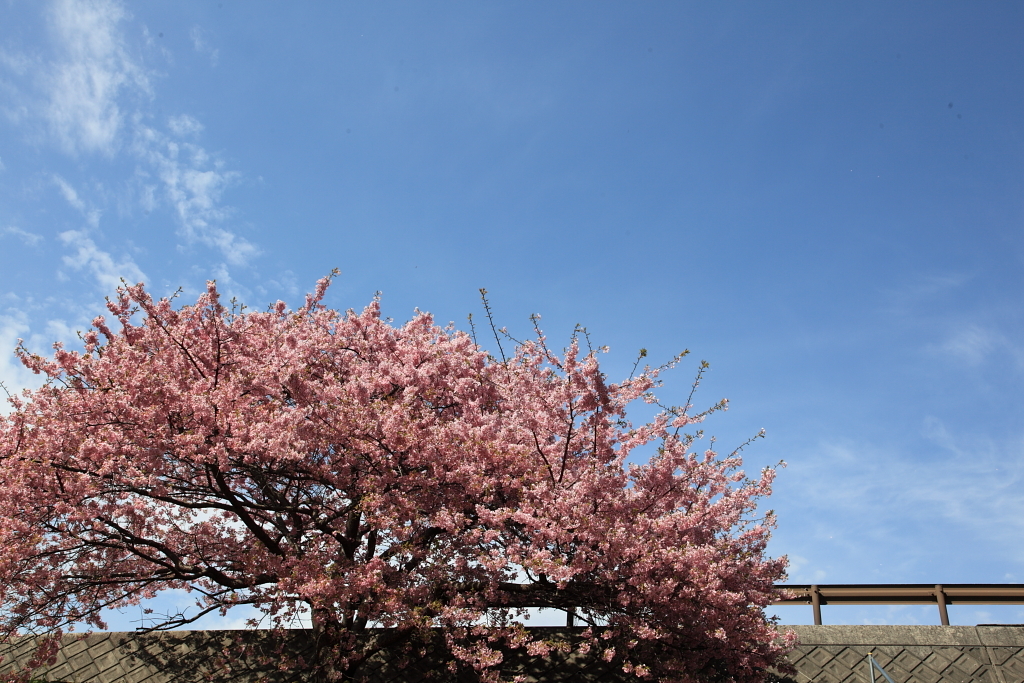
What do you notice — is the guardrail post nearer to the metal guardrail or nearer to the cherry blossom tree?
the metal guardrail

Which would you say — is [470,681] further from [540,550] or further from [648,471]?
[648,471]

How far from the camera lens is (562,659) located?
38.3 feet

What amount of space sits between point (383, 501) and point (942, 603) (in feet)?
31.1

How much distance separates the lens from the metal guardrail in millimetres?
10531

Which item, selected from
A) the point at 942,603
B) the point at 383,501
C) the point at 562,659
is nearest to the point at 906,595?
the point at 942,603

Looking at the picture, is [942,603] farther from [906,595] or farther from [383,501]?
[383,501]

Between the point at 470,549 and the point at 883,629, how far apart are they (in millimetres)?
7392

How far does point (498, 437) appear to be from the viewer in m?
9.97

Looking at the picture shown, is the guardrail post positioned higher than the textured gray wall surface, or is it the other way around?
the guardrail post

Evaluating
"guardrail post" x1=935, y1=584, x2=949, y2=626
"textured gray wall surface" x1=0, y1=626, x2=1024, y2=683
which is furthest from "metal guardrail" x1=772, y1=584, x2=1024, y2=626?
"textured gray wall surface" x1=0, y1=626, x2=1024, y2=683

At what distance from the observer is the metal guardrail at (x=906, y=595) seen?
10531 millimetres

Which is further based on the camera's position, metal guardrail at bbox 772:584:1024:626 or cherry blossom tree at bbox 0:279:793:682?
metal guardrail at bbox 772:584:1024:626

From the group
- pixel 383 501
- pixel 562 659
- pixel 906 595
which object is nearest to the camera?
pixel 383 501

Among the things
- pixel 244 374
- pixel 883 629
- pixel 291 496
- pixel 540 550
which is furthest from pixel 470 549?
pixel 883 629
